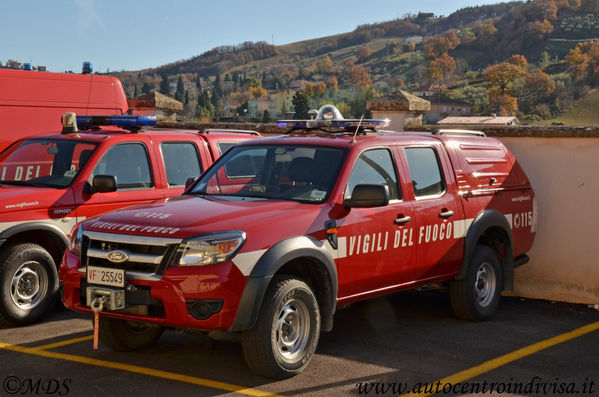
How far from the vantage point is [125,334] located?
19.8ft

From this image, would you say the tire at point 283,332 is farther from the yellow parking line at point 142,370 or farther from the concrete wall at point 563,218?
the concrete wall at point 563,218

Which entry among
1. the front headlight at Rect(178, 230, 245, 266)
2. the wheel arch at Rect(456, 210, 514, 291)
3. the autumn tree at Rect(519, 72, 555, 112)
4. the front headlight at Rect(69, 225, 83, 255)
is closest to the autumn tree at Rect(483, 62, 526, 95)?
the autumn tree at Rect(519, 72, 555, 112)

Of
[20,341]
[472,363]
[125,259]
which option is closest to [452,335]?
[472,363]

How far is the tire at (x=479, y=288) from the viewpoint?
7.29m

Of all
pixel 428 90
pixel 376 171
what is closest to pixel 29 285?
pixel 376 171

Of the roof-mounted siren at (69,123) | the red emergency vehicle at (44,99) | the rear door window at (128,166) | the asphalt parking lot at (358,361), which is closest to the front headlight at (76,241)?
the asphalt parking lot at (358,361)

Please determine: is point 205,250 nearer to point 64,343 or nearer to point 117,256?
point 117,256

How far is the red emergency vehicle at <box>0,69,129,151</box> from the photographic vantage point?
9.77 metres

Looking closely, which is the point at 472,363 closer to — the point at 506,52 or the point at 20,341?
the point at 20,341

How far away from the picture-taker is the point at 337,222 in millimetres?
5809

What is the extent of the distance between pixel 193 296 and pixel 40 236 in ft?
9.76

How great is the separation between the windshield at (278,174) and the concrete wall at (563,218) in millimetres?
3573

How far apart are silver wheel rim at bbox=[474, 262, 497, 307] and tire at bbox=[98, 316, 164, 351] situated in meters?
3.26

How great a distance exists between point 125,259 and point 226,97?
182792 mm
